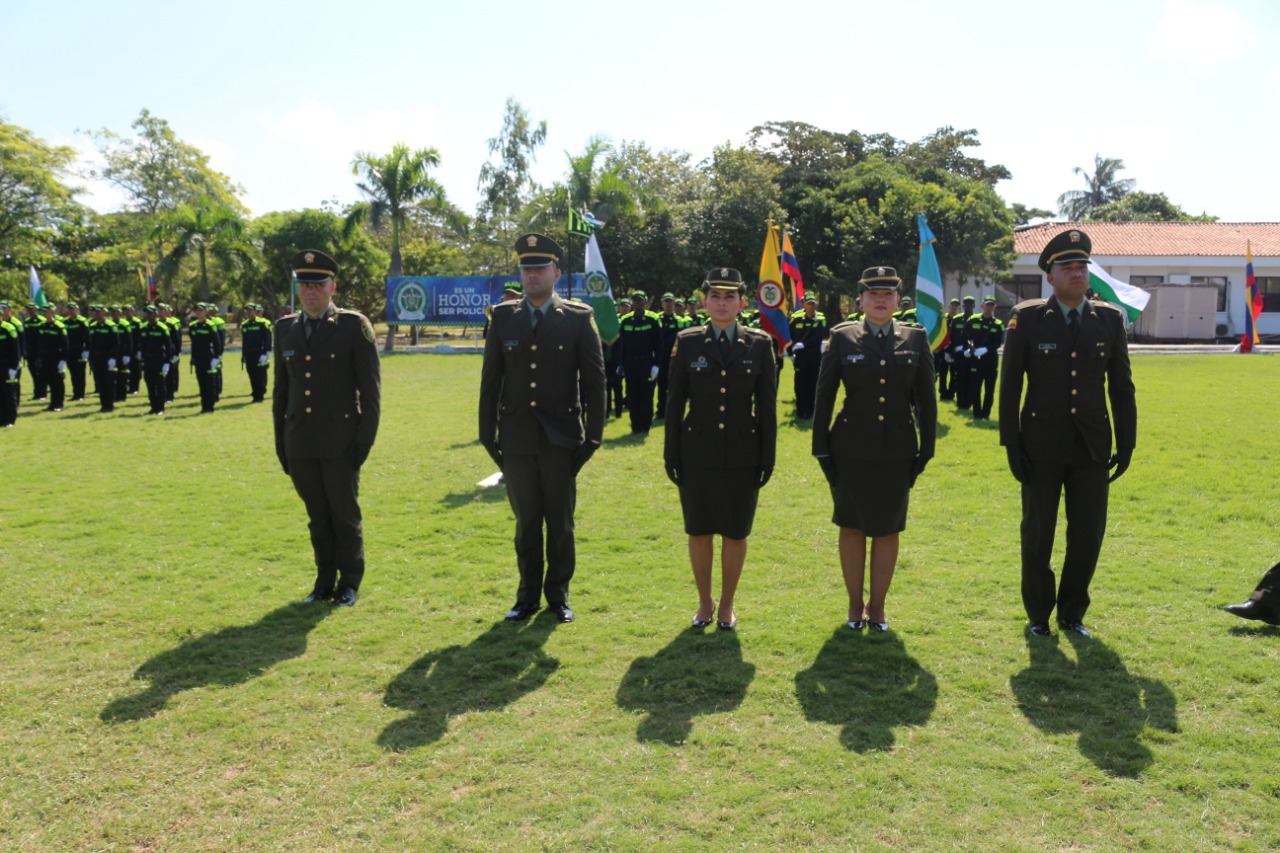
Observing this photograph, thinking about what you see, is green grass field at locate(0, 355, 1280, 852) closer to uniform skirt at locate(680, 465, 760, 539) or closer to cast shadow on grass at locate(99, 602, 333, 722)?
cast shadow on grass at locate(99, 602, 333, 722)

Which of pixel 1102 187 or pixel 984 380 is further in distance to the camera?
pixel 1102 187

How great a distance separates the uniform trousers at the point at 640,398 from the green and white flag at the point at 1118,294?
5969 mm

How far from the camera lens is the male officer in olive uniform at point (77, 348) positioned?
17812mm

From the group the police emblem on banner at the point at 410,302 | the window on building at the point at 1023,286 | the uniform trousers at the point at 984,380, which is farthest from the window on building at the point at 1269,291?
the uniform trousers at the point at 984,380

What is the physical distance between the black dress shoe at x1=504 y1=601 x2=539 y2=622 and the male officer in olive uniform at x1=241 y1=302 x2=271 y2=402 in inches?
526

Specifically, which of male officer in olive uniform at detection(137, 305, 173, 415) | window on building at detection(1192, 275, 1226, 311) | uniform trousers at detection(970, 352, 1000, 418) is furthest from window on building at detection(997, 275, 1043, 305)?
male officer in olive uniform at detection(137, 305, 173, 415)

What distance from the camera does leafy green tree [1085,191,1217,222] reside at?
2489 inches

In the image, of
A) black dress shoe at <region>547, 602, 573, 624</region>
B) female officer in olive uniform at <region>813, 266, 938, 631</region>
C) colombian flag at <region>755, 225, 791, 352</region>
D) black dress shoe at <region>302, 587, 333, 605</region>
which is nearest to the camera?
female officer in olive uniform at <region>813, 266, 938, 631</region>

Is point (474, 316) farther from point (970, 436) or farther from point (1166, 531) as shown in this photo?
point (1166, 531)

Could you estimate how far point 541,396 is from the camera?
5305 mm

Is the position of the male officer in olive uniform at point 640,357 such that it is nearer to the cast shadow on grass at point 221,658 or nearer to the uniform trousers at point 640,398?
the uniform trousers at point 640,398

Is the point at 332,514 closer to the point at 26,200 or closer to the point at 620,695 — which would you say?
the point at 620,695

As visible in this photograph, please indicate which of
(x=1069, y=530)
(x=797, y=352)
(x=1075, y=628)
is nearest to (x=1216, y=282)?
(x=797, y=352)

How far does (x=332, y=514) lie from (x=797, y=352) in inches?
400
